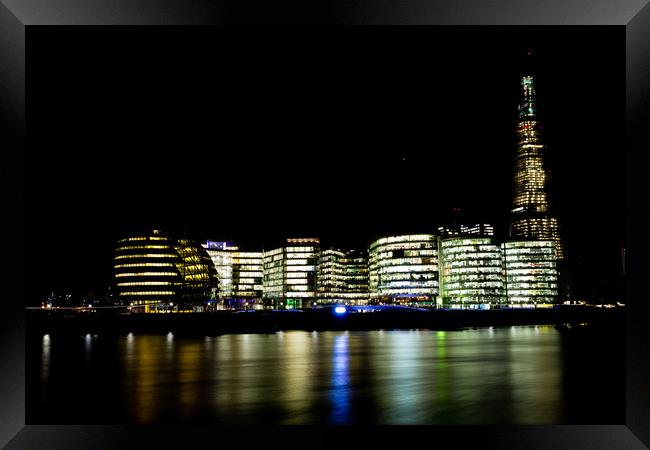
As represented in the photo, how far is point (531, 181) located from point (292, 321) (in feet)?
255

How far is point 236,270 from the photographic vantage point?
8719 cm

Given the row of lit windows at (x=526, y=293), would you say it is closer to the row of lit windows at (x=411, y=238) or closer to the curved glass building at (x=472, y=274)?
the curved glass building at (x=472, y=274)

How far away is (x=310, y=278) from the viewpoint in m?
80.1

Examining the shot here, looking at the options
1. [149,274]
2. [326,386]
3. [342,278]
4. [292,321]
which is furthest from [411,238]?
[326,386]

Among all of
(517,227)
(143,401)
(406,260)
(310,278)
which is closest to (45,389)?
(143,401)

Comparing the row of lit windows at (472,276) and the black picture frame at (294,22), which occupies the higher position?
the black picture frame at (294,22)

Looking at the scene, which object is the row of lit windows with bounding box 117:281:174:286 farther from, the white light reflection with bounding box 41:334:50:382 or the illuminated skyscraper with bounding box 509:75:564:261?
the illuminated skyscraper with bounding box 509:75:564:261

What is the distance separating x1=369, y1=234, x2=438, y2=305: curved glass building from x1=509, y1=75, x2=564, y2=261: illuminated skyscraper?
46.8 meters

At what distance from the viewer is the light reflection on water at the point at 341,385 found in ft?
33.7

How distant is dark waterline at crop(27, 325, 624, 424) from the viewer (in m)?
10.3

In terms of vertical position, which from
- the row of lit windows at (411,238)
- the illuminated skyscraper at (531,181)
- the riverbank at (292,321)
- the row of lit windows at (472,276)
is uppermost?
the illuminated skyscraper at (531,181)

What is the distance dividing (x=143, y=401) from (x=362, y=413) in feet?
14.1

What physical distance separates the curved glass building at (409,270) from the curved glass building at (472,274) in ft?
4.63

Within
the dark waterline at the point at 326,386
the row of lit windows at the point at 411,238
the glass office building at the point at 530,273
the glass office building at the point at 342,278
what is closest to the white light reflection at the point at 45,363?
the dark waterline at the point at 326,386
